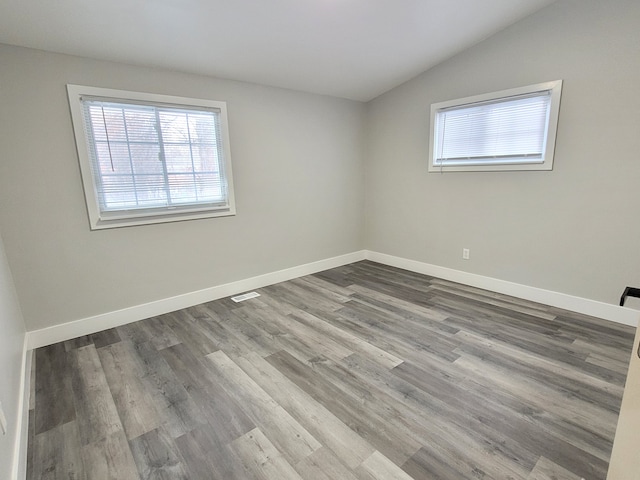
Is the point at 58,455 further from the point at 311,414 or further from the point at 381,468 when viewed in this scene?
the point at 381,468

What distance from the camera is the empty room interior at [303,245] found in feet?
5.33

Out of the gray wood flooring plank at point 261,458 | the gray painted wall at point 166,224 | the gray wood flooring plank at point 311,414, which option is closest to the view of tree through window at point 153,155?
the gray painted wall at point 166,224

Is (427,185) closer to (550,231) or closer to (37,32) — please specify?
(550,231)

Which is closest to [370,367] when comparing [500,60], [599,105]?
[599,105]

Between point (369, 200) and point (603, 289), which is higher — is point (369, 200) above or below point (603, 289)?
above

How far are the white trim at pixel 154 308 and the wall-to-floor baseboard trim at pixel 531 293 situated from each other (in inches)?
51.8

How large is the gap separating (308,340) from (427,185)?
2439mm

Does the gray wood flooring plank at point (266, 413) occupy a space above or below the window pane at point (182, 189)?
below

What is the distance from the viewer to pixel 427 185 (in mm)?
Result: 3863

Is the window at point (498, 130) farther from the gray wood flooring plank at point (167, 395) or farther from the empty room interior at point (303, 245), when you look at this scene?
the gray wood flooring plank at point (167, 395)

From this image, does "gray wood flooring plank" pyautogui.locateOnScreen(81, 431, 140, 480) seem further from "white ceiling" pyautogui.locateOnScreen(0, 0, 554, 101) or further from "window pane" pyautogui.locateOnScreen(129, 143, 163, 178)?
"white ceiling" pyautogui.locateOnScreen(0, 0, 554, 101)

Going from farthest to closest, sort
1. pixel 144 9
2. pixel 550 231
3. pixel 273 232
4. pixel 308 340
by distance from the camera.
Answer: pixel 273 232 < pixel 550 231 < pixel 308 340 < pixel 144 9

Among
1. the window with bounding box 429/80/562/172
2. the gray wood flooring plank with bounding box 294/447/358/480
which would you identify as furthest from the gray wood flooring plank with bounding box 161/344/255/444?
the window with bounding box 429/80/562/172

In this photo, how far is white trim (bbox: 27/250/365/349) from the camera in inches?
100
